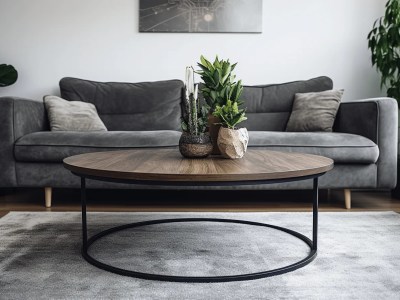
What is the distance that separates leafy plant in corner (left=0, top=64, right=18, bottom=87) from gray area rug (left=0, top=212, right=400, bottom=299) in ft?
4.65

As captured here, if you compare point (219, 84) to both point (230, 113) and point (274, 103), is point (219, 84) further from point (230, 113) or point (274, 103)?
point (274, 103)

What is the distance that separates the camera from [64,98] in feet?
11.1

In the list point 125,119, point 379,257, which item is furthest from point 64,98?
point 379,257

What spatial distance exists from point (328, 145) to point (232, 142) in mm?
1093

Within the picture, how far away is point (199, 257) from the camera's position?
1706 mm

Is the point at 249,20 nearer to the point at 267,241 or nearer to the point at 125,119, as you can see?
the point at 125,119

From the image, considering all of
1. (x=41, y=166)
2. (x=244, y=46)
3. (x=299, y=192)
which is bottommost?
(x=299, y=192)

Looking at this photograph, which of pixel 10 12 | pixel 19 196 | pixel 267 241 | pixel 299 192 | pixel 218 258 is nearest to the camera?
pixel 218 258

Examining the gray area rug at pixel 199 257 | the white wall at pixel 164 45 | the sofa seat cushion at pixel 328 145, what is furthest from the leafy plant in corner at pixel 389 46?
the gray area rug at pixel 199 257

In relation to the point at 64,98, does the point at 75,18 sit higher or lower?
higher

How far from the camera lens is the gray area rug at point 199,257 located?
1.38 meters

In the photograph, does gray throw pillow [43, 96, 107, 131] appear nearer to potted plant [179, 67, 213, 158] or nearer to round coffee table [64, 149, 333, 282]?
round coffee table [64, 149, 333, 282]

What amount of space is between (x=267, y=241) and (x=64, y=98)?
2117 millimetres

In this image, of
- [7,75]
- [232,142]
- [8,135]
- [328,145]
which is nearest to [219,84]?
[232,142]
